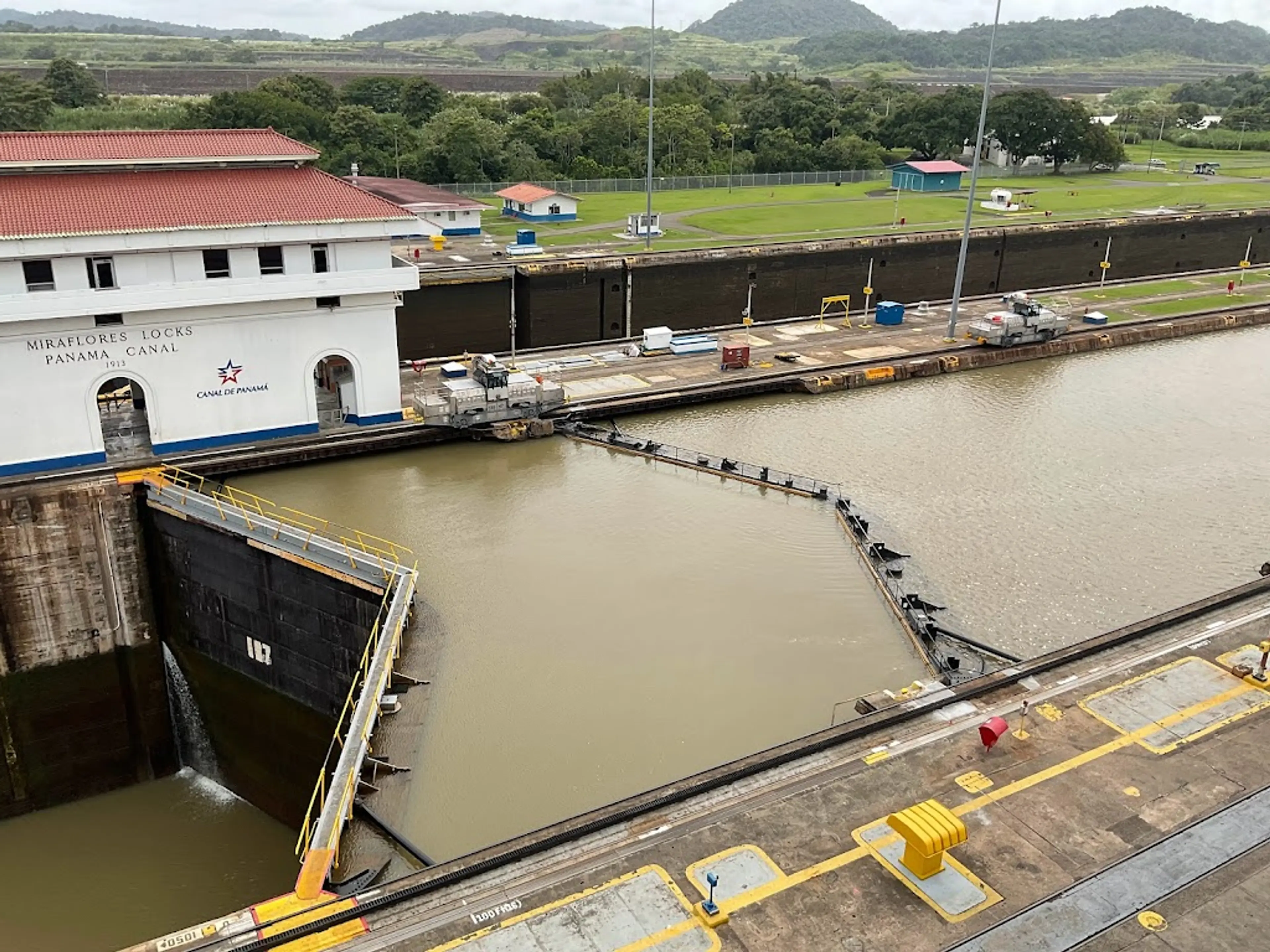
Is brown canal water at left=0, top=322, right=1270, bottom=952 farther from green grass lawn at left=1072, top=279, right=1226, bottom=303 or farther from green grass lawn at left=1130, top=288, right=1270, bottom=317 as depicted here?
green grass lawn at left=1072, top=279, right=1226, bottom=303

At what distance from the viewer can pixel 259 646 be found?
64.0 ft

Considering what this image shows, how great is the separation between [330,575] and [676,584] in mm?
6247

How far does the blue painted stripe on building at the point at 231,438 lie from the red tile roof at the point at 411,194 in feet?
75.7

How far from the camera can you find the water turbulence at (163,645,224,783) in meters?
21.2

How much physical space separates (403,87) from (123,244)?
215 feet

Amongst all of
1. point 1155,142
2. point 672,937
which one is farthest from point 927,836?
point 1155,142

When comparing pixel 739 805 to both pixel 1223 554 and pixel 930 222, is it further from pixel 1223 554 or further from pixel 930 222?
pixel 930 222

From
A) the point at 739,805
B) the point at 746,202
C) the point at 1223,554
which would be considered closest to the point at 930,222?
the point at 746,202

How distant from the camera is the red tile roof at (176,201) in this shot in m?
20.7

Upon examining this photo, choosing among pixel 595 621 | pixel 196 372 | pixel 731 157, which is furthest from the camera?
pixel 731 157

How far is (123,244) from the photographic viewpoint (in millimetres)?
21000

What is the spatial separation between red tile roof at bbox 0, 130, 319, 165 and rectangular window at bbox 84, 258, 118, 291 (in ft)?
8.50

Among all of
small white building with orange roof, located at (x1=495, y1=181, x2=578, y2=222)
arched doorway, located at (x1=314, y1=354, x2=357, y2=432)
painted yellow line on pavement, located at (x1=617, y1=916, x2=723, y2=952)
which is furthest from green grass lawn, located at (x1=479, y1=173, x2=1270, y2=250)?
painted yellow line on pavement, located at (x1=617, y1=916, x2=723, y2=952)

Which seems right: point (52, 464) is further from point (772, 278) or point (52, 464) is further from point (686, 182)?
point (686, 182)
